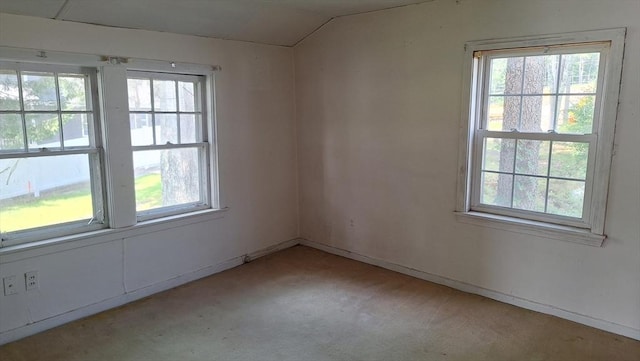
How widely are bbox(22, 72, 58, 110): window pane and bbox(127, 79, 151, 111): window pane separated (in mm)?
508

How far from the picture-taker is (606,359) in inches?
101

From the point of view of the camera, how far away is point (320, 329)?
293 centimetres

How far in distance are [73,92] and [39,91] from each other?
210 mm

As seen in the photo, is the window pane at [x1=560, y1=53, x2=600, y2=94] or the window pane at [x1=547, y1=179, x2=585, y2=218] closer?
the window pane at [x1=560, y1=53, x2=600, y2=94]

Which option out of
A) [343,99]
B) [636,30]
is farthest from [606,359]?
[343,99]

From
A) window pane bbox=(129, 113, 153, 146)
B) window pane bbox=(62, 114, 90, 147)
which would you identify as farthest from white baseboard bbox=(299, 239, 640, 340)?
window pane bbox=(62, 114, 90, 147)

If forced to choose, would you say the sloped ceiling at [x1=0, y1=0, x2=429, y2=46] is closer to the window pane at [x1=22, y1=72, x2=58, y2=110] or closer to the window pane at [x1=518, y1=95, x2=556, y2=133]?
the window pane at [x1=22, y1=72, x2=58, y2=110]

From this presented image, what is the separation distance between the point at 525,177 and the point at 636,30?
3.77 ft

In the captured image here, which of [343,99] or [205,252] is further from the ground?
[343,99]

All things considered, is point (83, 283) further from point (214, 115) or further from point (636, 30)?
point (636, 30)

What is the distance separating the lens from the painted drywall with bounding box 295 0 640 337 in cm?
276

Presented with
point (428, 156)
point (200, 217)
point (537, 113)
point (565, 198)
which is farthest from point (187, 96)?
point (565, 198)

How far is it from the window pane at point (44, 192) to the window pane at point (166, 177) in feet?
1.29

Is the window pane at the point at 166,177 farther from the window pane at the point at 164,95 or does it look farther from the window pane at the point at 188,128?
the window pane at the point at 164,95
